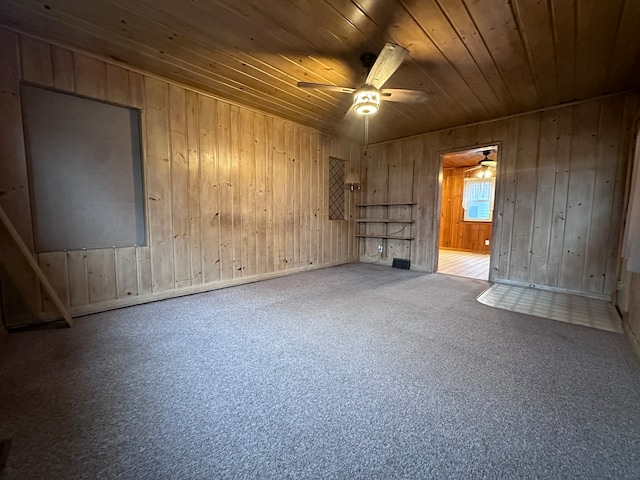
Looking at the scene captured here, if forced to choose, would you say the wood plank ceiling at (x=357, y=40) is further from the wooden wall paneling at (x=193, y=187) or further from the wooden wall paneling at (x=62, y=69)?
the wooden wall paneling at (x=193, y=187)

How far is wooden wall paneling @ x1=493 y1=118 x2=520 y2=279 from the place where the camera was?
387 centimetres

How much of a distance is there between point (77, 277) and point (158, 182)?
47.6 inches

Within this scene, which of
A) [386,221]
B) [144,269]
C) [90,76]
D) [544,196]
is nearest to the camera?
[90,76]

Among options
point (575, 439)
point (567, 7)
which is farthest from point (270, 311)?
point (567, 7)

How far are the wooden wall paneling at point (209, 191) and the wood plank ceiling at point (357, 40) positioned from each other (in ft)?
1.07

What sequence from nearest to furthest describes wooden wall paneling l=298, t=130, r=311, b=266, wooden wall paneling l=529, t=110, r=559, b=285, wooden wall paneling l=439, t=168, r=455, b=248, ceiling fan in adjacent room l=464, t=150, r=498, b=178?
wooden wall paneling l=529, t=110, r=559, b=285 < wooden wall paneling l=298, t=130, r=311, b=266 < ceiling fan in adjacent room l=464, t=150, r=498, b=178 < wooden wall paneling l=439, t=168, r=455, b=248

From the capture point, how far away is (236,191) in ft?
12.2

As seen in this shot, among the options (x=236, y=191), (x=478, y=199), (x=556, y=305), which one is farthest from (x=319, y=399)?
Result: (x=478, y=199)

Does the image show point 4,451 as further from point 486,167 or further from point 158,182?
point 486,167

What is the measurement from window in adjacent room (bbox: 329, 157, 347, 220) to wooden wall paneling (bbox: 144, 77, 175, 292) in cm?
282

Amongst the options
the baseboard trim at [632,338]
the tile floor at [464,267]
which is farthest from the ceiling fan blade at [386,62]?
the tile floor at [464,267]

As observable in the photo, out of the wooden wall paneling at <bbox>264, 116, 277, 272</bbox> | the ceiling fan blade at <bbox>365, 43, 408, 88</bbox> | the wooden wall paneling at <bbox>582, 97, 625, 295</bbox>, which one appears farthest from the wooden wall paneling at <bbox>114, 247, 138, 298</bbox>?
the wooden wall paneling at <bbox>582, 97, 625, 295</bbox>

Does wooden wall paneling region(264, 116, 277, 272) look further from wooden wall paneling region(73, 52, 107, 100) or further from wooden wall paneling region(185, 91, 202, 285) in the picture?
wooden wall paneling region(73, 52, 107, 100)

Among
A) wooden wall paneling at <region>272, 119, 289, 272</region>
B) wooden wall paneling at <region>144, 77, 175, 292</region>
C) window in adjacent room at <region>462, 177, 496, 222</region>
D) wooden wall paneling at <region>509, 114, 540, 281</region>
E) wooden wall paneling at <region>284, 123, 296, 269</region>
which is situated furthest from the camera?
window in adjacent room at <region>462, 177, 496, 222</region>
